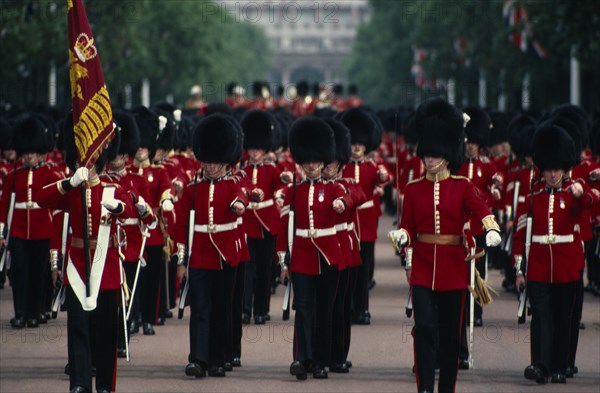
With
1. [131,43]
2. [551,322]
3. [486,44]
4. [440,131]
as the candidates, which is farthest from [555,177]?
[486,44]

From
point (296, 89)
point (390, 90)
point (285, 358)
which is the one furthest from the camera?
point (390, 90)

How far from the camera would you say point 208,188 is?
11016 mm

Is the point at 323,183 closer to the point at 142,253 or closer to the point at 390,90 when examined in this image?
the point at 142,253

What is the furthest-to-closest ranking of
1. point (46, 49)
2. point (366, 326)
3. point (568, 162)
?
point (46, 49) → point (366, 326) → point (568, 162)

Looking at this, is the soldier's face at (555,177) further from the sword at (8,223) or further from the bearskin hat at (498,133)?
the bearskin hat at (498,133)

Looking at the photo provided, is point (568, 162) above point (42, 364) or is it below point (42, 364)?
above

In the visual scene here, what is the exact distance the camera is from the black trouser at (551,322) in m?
10.7

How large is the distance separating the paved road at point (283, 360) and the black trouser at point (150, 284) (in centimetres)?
22

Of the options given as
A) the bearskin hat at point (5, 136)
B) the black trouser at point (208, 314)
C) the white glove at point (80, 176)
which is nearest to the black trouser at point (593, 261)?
the black trouser at point (208, 314)

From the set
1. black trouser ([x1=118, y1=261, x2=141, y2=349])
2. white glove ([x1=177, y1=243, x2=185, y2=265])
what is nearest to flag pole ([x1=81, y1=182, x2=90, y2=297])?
white glove ([x1=177, y1=243, x2=185, y2=265])

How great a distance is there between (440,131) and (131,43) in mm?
36620

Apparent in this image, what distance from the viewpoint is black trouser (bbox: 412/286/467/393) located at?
952cm

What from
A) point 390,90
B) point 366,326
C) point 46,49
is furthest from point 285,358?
point 390,90

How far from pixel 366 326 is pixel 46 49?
24.5 meters
